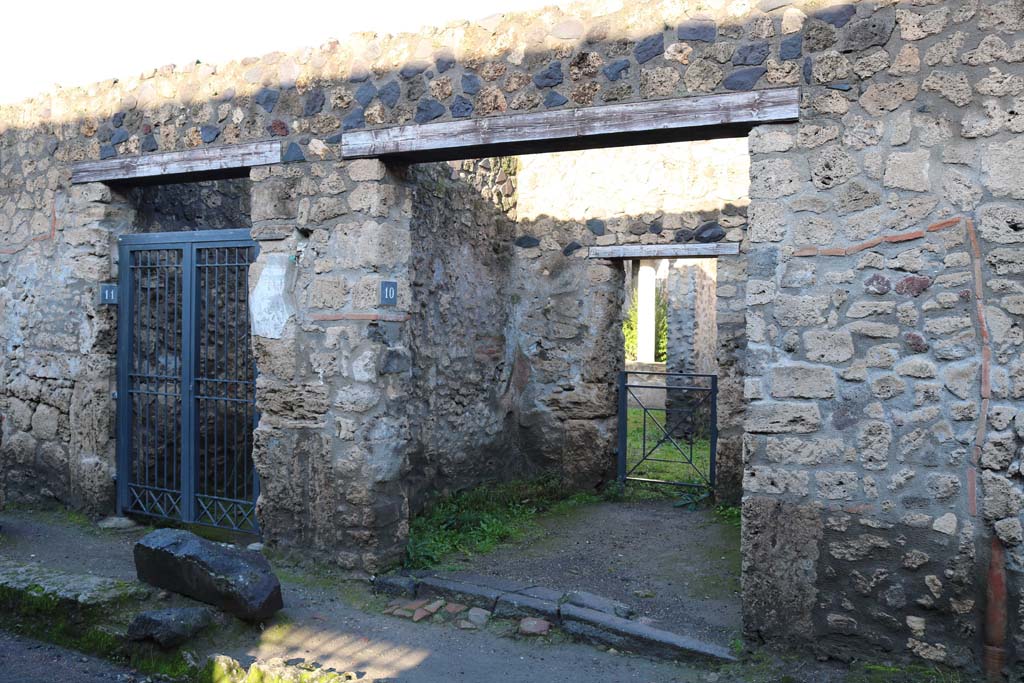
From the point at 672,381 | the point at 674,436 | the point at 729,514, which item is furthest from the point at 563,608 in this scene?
the point at 672,381

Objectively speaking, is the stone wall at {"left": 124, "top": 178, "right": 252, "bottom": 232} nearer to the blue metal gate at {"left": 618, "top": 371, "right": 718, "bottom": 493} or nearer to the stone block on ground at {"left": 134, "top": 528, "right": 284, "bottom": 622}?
the stone block on ground at {"left": 134, "top": 528, "right": 284, "bottom": 622}

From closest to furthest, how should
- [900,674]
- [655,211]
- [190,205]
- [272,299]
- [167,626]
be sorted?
1. [900,674]
2. [167,626]
3. [272,299]
4. [190,205]
5. [655,211]

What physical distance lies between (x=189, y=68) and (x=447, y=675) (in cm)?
398

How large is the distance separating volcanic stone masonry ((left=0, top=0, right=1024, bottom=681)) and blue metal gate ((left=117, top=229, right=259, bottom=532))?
0.16m

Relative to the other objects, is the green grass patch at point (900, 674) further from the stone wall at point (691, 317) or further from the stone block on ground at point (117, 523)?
the stone wall at point (691, 317)

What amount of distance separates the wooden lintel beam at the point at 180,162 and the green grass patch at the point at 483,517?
100 inches

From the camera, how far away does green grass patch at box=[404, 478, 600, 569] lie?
17.7ft

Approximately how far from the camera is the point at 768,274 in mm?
3883

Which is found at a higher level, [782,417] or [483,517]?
[782,417]

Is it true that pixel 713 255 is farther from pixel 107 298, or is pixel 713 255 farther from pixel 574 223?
pixel 107 298

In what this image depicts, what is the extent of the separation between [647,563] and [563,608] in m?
1.25

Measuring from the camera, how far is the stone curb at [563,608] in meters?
4.01

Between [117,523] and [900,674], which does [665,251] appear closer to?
[900,674]

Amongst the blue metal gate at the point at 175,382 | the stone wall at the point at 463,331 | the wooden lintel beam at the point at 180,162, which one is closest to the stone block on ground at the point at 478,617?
the stone wall at the point at 463,331
